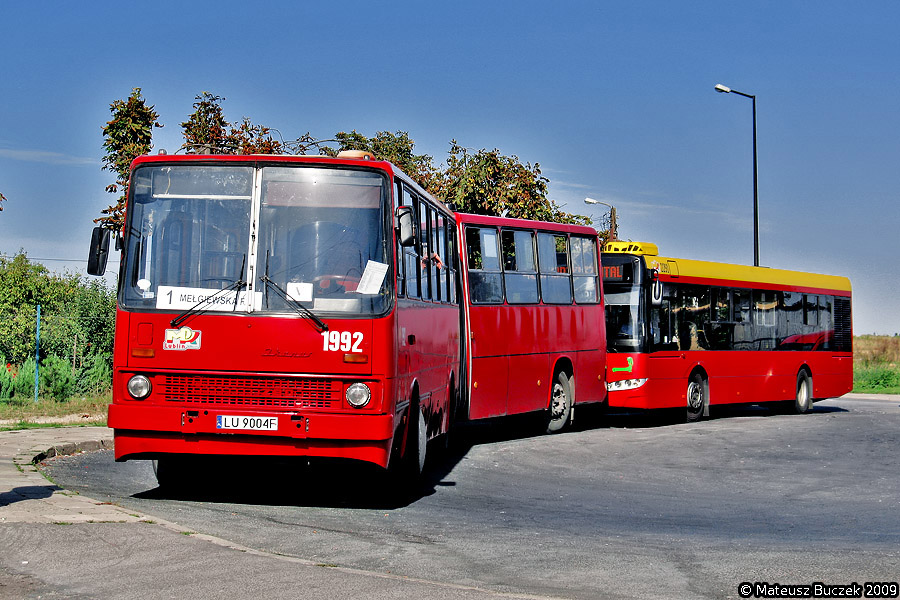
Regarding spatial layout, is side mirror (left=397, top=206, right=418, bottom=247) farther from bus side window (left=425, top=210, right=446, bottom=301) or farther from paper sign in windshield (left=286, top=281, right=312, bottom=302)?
bus side window (left=425, top=210, right=446, bottom=301)

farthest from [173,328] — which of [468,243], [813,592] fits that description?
[468,243]

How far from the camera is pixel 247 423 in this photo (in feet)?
33.7

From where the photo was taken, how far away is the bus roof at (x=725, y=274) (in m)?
22.6

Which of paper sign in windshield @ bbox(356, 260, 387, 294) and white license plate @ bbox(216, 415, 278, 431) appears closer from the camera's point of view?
white license plate @ bbox(216, 415, 278, 431)

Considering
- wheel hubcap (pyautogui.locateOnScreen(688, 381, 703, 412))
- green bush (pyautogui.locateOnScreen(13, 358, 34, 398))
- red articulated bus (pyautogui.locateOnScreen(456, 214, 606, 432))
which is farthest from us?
green bush (pyautogui.locateOnScreen(13, 358, 34, 398))

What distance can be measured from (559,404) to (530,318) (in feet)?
6.86

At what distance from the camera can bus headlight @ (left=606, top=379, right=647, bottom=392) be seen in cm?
2203

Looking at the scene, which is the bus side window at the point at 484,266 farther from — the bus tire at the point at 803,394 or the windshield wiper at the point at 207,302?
the bus tire at the point at 803,394

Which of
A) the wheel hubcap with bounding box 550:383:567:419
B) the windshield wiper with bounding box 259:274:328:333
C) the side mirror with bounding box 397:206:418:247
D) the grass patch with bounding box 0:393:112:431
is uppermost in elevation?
the side mirror with bounding box 397:206:418:247

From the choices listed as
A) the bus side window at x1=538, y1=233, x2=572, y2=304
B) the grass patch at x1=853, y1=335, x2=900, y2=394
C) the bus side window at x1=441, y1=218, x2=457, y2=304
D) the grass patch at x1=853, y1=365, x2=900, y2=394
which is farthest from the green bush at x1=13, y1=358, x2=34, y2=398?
the grass patch at x1=853, y1=365, x2=900, y2=394

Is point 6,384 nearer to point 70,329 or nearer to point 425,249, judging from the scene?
point 70,329

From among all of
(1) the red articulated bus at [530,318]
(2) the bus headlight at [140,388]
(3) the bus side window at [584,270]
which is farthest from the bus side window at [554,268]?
(2) the bus headlight at [140,388]

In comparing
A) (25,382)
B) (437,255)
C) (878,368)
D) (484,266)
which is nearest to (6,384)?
(25,382)

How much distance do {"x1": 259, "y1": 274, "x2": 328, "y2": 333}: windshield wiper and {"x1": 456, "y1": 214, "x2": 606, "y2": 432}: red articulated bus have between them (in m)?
6.93
